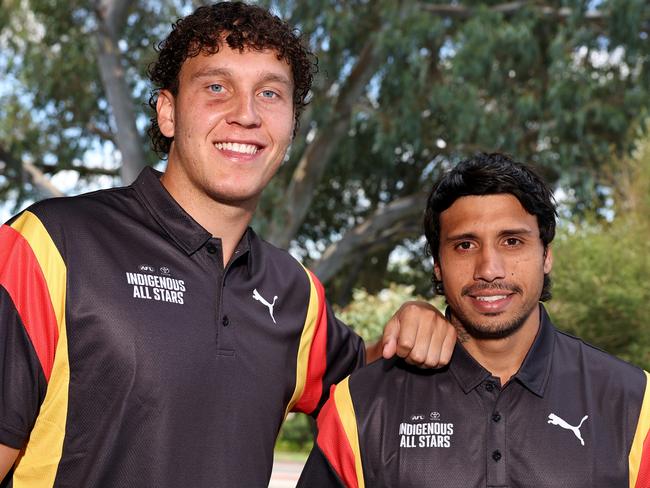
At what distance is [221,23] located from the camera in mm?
A: 3436

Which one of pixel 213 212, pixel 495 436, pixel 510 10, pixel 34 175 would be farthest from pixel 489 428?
pixel 34 175

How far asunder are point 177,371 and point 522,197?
53.8 inches

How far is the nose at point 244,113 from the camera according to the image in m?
3.26

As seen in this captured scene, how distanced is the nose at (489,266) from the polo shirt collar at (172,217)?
2.63 ft

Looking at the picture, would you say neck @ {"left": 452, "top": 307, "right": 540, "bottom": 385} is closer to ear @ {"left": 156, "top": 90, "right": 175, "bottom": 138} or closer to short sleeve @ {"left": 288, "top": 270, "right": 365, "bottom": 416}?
short sleeve @ {"left": 288, "top": 270, "right": 365, "bottom": 416}

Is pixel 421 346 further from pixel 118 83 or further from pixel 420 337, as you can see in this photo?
pixel 118 83

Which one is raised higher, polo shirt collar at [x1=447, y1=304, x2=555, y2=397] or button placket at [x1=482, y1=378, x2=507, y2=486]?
polo shirt collar at [x1=447, y1=304, x2=555, y2=397]


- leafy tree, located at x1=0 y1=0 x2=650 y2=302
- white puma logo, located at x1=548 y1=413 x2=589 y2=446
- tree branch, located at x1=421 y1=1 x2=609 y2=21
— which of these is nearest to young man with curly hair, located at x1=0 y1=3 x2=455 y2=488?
white puma logo, located at x1=548 y1=413 x2=589 y2=446

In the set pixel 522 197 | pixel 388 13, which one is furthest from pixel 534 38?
pixel 522 197

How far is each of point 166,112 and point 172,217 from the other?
0.47 m

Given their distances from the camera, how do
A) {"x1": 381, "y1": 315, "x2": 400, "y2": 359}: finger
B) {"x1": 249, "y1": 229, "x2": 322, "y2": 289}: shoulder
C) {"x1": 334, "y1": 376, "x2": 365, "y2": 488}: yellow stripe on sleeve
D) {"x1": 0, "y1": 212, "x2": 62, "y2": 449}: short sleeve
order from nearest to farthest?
{"x1": 0, "y1": 212, "x2": 62, "y2": 449}: short sleeve → {"x1": 334, "y1": 376, "x2": 365, "y2": 488}: yellow stripe on sleeve → {"x1": 381, "y1": 315, "x2": 400, "y2": 359}: finger → {"x1": 249, "y1": 229, "x2": 322, "y2": 289}: shoulder

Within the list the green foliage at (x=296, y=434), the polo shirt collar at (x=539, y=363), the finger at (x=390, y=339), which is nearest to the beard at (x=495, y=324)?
the polo shirt collar at (x=539, y=363)

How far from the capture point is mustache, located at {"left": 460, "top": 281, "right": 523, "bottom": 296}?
331 centimetres

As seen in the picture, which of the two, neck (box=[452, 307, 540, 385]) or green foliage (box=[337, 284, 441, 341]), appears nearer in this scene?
neck (box=[452, 307, 540, 385])
